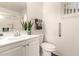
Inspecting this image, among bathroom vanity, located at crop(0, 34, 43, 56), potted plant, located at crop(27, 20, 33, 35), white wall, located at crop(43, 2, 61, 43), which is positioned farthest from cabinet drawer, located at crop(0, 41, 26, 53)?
white wall, located at crop(43, 2, 61, 43)

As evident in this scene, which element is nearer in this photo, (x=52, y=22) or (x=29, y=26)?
(x=29, y=26)

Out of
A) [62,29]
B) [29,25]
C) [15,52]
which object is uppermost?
[29,25]

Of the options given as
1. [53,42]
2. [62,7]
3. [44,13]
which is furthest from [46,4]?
[53,42]

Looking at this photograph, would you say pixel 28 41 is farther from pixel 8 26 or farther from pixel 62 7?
pixel 62 7

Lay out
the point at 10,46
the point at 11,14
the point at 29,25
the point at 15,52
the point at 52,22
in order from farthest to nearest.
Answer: the point at 52,22
the point at 29,25
the point at 11,14
the point at 15,52
the point at 10,46

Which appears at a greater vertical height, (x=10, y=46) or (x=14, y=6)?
(x=14, y=6)

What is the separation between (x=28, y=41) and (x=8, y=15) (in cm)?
72

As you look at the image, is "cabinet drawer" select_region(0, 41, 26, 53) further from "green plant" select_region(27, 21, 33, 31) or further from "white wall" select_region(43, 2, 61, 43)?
"white wall" select_region(43, 2, 61, 43)

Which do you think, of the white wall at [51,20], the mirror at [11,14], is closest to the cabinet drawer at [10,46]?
the mirror at [11,14]

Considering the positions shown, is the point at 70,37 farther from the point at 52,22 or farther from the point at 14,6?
the point at 14,6

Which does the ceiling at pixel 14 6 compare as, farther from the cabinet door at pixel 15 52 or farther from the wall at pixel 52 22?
the cabinet door at pixel 15 52

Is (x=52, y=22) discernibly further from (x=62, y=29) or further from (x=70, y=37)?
(x=70, y=37)

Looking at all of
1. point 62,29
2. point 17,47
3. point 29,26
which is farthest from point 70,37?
point 17,47

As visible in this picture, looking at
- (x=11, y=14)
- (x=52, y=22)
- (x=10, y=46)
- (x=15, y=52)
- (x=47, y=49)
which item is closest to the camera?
(x=10, y=46)
